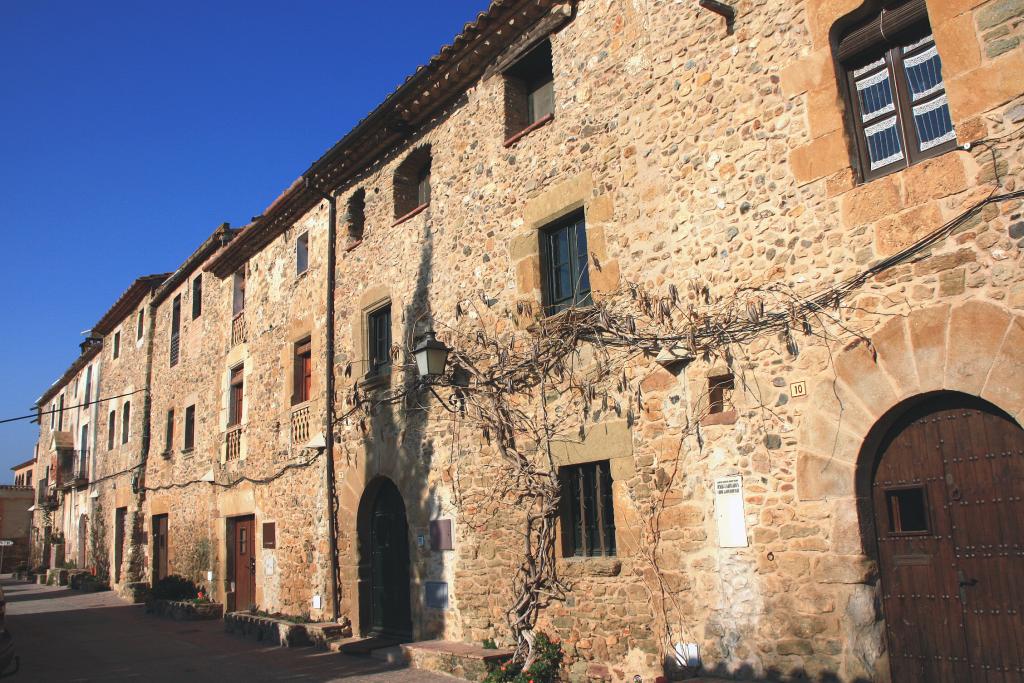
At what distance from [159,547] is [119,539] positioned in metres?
3.85

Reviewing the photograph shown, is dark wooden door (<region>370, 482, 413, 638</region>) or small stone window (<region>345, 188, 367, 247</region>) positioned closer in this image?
dark wooden door (<region>370, 482, 413, 638</region>)

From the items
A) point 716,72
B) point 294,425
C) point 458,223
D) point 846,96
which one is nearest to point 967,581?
point 846,96

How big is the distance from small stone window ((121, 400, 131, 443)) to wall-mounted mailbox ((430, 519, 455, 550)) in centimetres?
1636

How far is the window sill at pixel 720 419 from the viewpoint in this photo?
20.9ft

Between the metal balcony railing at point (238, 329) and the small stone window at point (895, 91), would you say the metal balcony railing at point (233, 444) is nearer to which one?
the metal balcony railing at point (238, 329)

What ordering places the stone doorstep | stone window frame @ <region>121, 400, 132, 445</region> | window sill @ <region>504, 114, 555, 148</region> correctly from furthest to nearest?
stone window frame @ <region>121, 400, 132, 445</region>
window sill @ <region>504, 114, 555, 148</region>
the stone doorstep

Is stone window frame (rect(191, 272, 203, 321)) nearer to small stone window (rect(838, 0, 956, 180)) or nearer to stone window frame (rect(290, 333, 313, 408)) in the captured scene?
stone window frame (rect(290, 333, 313, 408))

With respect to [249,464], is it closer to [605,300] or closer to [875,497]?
[605,300]

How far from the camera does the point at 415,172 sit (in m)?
11.3

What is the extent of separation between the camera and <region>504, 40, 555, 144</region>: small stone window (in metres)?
9.09

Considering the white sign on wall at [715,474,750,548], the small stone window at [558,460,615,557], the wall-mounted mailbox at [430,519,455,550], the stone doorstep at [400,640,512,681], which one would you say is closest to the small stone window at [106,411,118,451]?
the wall-mounted mailbox at [430,519,455,550]

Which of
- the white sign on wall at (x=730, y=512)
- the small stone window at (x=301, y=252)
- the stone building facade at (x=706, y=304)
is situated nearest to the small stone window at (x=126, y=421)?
the small stone window at (x=301, y=252)

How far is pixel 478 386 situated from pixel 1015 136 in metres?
5.79

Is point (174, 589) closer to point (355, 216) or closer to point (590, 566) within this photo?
point (355, 216)
